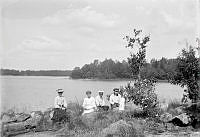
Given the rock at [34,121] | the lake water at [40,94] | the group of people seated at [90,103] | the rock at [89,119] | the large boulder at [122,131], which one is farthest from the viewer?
the lake water at [40,94]

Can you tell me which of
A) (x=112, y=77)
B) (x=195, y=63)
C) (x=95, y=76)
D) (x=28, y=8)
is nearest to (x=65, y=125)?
(x=28, y=8)

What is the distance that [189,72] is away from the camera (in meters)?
11.7

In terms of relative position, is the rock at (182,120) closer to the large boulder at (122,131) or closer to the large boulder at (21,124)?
the large boulder at (122,131)

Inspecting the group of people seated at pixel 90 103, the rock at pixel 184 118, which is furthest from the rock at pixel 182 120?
the group of people seated at pixel 90 103

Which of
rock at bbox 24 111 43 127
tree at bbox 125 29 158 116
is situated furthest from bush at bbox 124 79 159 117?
rock at bbox 24 111 43 127

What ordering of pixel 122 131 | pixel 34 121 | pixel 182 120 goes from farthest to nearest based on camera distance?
1. pixel 34 121
2. pixel 182 120
3. pixel 122 131

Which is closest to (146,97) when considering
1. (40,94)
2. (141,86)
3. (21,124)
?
(141,86)

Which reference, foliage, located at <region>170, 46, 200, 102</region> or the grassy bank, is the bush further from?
foliage, located at <region>170, 46, 200, 102</region>

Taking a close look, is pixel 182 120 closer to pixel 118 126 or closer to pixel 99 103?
pixel 118 126

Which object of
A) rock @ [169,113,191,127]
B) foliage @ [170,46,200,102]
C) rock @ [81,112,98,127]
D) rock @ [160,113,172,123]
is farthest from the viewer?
foliage @ [170,46,200,102]

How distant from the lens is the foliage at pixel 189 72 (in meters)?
11.5

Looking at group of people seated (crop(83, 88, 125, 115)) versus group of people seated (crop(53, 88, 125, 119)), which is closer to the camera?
group of people seated (crop(53, 88, 125, 119))

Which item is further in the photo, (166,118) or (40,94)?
(40,94)

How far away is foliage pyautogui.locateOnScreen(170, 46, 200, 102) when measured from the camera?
11.5m
